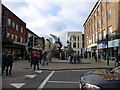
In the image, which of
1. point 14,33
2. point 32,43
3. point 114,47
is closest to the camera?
point 32,43

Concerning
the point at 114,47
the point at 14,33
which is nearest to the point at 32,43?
the point at 114,47

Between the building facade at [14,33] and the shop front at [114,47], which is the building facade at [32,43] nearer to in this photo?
the building facade at [14,33]

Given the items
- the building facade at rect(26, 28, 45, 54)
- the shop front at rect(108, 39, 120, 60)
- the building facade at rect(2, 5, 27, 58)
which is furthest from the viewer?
the building facade at rect(2, 5, 27, 58)

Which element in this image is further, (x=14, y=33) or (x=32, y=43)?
(x=14, y=33)

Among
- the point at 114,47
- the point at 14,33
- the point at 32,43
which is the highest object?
the point at 14,33

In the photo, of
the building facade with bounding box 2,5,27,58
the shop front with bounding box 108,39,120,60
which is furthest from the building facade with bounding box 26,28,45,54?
the shop front with bounding box 108,39,120,60

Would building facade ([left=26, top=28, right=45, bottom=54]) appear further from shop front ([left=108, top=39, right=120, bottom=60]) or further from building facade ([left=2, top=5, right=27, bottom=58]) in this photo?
shop front ([left=108, top=39, right=120, bottom=60])

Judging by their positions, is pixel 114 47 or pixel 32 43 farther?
pixel 114 47

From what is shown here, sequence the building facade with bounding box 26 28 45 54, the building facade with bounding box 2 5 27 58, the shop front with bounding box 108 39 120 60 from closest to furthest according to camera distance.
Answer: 1. the building facade with bounding box 26 28 45 54
2. the shop front with bounding box 108 39 120 60
3. the building facade with bounding box 2 5 27 58

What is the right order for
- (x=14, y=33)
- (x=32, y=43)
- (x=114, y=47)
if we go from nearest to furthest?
(x=32, y=43) → (x=114, y=47) → (x=14, y=33)

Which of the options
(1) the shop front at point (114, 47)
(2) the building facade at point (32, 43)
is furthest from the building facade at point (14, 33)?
(1) the shop front at point (114, 47)

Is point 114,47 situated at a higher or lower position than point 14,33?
lower

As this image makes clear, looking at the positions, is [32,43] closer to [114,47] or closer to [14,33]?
[114,47]

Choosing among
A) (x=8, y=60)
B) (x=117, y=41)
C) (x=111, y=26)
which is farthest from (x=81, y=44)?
(x=8, y=60)
